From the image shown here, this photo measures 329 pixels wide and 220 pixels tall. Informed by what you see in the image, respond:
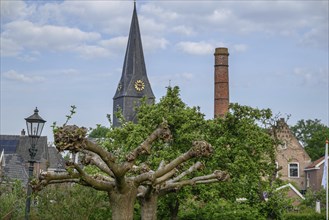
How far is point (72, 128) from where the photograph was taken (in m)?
11.6

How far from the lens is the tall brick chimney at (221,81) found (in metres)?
69.8

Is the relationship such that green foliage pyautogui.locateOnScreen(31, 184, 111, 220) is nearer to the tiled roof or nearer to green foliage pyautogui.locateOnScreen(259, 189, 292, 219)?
green foliage pyautogui.locateOnScreen(259, 189, 292, 219)

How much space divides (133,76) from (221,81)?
3782 cm

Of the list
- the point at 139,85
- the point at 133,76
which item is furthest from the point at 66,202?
the point at 133,76

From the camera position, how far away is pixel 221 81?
70875mm

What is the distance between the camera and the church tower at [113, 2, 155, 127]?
347 feet

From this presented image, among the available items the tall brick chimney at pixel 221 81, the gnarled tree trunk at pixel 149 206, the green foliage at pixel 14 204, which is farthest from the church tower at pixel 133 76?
the gnarled tree trunk at pixel 149 206

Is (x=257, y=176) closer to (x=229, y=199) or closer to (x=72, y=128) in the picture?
(x=229, y=199)

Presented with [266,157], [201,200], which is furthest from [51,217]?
[266,157]

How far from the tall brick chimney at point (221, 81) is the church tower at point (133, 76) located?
34459mm

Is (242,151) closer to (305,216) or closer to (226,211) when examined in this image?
(226,211)

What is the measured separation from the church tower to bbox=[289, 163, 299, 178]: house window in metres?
35.3

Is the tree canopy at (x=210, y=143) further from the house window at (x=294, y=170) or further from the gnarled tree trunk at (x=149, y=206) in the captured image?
the house window at (x=294, y=170)

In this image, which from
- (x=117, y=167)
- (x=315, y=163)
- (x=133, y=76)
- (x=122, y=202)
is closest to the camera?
(x=117, y=167)
